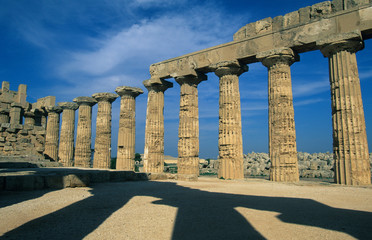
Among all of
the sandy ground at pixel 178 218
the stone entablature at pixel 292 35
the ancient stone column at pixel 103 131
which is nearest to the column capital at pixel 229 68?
the stone entablature at pixel 292 35

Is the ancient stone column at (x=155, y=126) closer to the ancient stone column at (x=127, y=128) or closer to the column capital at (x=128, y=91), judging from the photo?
the column capital at (x=128, y=91)

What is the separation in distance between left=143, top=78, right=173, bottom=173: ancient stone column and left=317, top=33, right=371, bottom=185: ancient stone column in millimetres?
10828

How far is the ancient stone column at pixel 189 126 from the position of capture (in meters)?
17.4

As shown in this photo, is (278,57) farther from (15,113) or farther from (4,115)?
(4,115)

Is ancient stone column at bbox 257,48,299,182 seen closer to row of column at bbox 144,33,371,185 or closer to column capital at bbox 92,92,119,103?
row of column at bbox 144,33,371,185

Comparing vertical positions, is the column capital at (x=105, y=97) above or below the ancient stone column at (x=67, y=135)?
above

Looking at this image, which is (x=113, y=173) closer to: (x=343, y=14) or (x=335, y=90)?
(x=335, y=90)

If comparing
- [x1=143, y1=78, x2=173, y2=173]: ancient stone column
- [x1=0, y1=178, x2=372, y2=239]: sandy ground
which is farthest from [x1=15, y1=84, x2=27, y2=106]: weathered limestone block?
[x1=0, y1=178, x2=372, y2=239]: sandy ground

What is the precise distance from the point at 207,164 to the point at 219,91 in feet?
51.7

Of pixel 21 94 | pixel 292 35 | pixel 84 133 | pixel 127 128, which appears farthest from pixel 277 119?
pixel 21 94

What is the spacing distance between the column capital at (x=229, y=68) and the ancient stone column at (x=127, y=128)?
7477mm

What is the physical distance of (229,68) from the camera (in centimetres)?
1631

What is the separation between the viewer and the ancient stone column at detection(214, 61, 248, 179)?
15.6 metres

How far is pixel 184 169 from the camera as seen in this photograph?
682 inches
